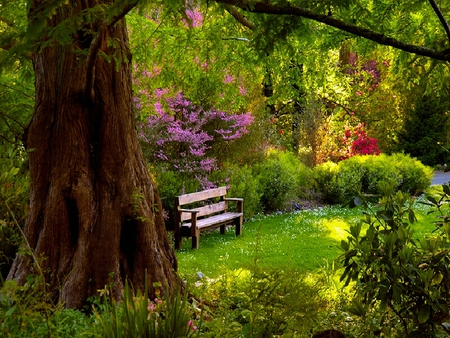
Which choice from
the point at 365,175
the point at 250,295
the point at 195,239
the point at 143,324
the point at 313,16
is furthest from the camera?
the point at 365,175

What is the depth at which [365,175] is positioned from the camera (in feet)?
45.9

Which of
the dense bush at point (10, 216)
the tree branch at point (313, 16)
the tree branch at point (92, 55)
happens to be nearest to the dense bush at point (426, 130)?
the dense bush at point (10, 216)

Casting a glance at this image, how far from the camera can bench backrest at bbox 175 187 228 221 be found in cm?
882

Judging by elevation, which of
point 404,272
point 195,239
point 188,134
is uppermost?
point 188,134

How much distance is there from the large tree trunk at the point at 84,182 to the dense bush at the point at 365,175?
30.8ft

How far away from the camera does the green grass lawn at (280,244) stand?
745cm

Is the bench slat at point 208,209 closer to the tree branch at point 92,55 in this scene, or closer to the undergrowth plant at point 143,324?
the tree branch at point 92,55

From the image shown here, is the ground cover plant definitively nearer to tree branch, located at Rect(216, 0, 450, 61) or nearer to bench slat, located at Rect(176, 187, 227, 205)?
bench slat, located at Rect(176, 187, 227, 205)

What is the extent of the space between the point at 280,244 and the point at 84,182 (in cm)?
511

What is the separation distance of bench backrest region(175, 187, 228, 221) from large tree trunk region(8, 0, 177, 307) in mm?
4317

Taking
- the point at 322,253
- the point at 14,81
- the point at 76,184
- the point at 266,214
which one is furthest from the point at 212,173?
the point at 76,184

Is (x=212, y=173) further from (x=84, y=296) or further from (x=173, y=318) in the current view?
(x=173, y=318)

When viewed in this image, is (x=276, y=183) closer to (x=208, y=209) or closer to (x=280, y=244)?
(x=208, y=209)

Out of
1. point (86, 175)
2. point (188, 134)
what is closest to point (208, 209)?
point (188, 134)
